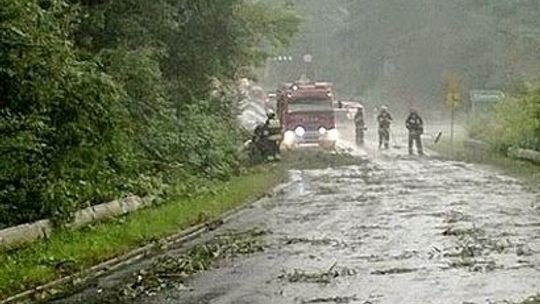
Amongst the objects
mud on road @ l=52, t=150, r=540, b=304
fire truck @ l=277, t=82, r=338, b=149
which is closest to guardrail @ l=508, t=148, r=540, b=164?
mud on road @ l=52, t=150, r=540, b=304

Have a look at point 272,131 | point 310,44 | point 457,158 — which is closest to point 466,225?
point 272,131

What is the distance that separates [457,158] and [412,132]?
15.5 ft

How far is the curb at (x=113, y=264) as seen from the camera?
15250 millimetres

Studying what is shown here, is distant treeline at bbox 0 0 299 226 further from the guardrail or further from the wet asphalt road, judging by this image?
the guardrail

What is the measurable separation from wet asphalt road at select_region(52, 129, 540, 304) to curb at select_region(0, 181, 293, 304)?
42 centimetres

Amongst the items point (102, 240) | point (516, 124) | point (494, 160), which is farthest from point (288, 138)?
point (102, 240)

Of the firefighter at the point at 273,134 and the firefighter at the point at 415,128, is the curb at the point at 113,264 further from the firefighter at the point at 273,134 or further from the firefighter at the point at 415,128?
the firefighter at the point at 415,128

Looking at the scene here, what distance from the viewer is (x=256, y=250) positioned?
63.5 feet

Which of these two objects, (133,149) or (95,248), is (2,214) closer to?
(95,248)

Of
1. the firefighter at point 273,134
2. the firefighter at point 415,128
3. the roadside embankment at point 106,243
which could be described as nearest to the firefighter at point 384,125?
the firefighter at point 415,128

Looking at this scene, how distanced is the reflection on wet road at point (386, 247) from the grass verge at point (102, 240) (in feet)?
3.23

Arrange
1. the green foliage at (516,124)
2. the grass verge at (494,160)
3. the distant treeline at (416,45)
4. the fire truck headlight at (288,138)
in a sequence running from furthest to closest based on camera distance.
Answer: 1. the distant treeline at (416,45)
2. the fire truck headlight at (288,138)
3. the green foliage at (516,124)
4. the grass verge at (494,160)

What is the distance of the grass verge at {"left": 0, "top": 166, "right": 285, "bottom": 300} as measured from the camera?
650 inches

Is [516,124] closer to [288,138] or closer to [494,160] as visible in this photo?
[494,160]
